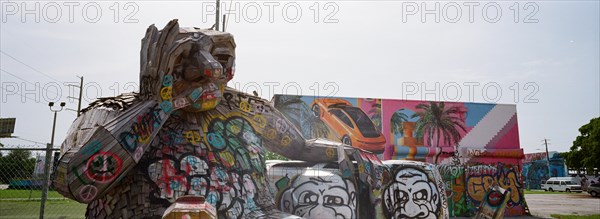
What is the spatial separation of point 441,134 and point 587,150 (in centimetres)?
2142

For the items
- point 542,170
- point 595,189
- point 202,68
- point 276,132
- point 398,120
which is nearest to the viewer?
point 202,68

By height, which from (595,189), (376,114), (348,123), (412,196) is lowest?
(595,189)

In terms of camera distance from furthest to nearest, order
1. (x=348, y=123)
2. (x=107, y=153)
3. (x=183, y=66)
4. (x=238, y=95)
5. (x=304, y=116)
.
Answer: (x=348, y=123), (x=304, y=116), (x=238, y=95), (x=183, y=66), (x=107, y=153)

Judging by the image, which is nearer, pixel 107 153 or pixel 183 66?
pixel 107 153

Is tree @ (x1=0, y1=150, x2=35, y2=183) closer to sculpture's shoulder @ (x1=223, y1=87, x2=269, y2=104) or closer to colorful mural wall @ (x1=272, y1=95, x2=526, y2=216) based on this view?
sculpture's shoulder @ (x1=223, y1=87, x2=269, y2=104)

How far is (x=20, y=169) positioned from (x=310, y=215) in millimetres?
7256

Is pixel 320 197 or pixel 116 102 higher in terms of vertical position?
pixel 116 102

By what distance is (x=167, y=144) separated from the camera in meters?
3.64

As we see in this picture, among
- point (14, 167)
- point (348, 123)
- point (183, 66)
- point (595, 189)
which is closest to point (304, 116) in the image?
point (348, 123)

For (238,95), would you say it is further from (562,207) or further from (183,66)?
(562,207)

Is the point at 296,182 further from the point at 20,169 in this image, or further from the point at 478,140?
the point at 478,140

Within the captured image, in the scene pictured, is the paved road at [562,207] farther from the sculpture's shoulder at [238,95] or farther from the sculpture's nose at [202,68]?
the sculpture's nose at [202,68]

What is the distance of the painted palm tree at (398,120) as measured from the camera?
1991 centimetres

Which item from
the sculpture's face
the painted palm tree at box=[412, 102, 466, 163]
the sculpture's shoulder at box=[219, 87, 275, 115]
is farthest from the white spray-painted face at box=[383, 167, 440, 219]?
the painted palm tree at box=[412, 102, 466, 163]
